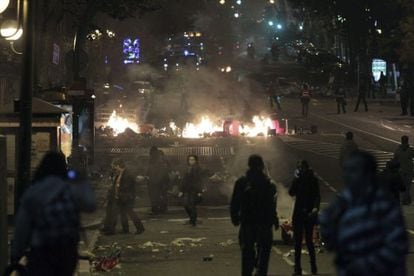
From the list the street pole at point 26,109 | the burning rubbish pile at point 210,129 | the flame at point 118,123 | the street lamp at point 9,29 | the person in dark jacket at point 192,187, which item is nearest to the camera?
the street pole at point 26,109

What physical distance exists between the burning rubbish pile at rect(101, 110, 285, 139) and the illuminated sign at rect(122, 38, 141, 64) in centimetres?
2830

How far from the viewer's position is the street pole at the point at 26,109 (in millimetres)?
9828

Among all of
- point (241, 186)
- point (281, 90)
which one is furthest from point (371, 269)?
point (281, 90)

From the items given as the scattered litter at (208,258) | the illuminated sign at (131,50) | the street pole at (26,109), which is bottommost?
the scattered litter at (208,258)

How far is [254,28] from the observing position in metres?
143

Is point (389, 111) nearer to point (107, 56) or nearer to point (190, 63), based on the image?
point (107, 56)

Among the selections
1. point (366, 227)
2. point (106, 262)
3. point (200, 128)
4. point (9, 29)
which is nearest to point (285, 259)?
point (106, 262)

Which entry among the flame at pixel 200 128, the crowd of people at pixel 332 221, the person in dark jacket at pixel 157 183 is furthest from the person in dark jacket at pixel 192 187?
the flame at pixel 200 128

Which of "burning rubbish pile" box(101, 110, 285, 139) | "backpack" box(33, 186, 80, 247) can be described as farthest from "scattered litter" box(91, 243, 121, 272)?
"burning rubbish pile" box(101, 110, 285, 139)

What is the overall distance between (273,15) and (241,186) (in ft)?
346

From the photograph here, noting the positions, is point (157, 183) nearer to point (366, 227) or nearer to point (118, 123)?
point (366, 227)

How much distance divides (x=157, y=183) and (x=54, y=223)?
44.8 feet

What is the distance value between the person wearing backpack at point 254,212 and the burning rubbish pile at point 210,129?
21.9 m

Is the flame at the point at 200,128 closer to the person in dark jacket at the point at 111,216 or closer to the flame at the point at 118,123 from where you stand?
the flame at the point at 118,123
